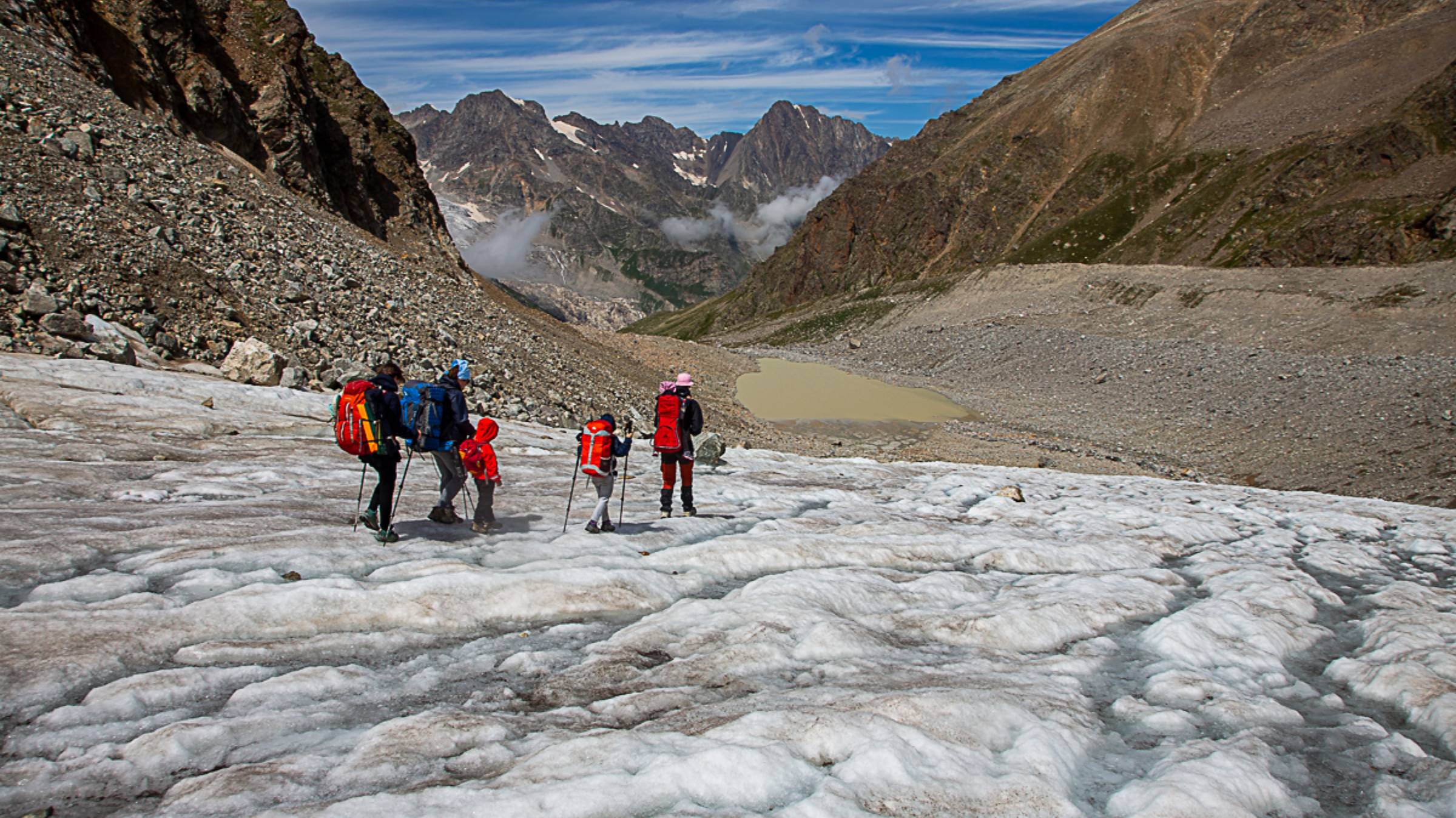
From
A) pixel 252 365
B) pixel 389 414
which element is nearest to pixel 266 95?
pixel 252 365

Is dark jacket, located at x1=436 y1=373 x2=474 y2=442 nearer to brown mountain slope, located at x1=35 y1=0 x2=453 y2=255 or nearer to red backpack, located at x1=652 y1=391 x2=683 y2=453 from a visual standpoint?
red backpack, located at x1=652 y1=391 x2=683 y2=453

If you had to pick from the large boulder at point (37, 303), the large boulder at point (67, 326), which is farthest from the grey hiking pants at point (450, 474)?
the large boulder at point (37, 303)

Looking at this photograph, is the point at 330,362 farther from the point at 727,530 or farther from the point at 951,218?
the point at 951,218

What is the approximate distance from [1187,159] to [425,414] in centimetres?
14959

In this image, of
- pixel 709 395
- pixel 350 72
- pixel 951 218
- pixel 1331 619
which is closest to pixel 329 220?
pixel 709 395

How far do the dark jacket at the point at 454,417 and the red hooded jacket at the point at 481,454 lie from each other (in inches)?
5.1

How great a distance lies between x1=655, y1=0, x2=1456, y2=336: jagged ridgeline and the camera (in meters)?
94.8

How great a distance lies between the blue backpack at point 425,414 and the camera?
1024 centimetres

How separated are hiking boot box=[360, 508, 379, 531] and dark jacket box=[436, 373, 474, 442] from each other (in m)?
1.26

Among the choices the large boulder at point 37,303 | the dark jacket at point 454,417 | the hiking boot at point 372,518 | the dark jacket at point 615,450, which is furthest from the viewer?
the large boulder at point 37,303

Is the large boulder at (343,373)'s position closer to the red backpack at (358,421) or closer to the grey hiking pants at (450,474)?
the grey hiking pants at (450,474)

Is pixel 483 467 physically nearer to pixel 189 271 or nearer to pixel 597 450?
pixel 597 450

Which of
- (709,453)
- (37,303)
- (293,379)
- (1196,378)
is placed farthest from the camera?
(1196,378)

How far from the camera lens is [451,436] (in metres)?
10.6
